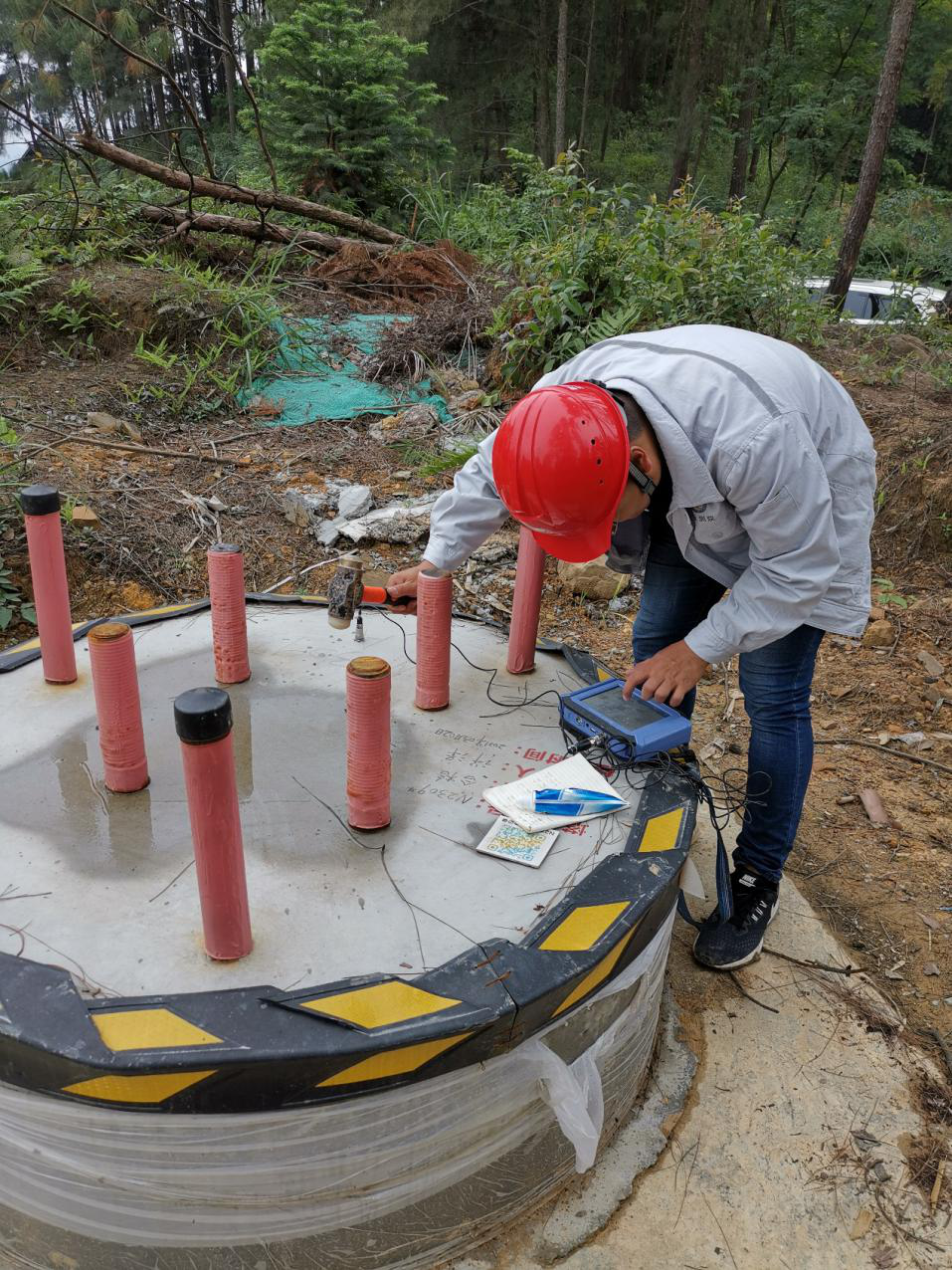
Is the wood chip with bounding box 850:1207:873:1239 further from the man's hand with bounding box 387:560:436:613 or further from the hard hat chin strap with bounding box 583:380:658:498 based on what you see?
the man's hand with bounding box 387:560:436:613

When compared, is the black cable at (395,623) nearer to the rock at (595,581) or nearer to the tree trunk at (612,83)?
the rock at (595,581)

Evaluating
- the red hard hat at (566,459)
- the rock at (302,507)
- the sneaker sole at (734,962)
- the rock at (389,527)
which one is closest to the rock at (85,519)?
the rock at (302,507)

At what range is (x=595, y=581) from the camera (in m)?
3.88

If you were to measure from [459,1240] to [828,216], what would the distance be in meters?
16.4

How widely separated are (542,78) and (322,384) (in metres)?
12.9

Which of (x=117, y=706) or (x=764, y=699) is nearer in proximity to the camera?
(x=117, y=706)

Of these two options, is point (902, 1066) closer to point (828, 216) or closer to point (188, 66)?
point (828, 216)

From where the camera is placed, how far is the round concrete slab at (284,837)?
4.54 feet

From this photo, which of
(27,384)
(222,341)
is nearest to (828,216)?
(222,341)

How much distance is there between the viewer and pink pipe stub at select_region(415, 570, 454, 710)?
6.56 ft

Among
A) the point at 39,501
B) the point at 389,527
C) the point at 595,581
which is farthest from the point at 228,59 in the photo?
the point at 39,501

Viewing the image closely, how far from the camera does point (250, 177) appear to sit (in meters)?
8.98

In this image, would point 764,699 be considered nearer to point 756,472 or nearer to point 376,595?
point 756,472

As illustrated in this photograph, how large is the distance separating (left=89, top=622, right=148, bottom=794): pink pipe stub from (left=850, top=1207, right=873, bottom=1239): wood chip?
1.65 meters
